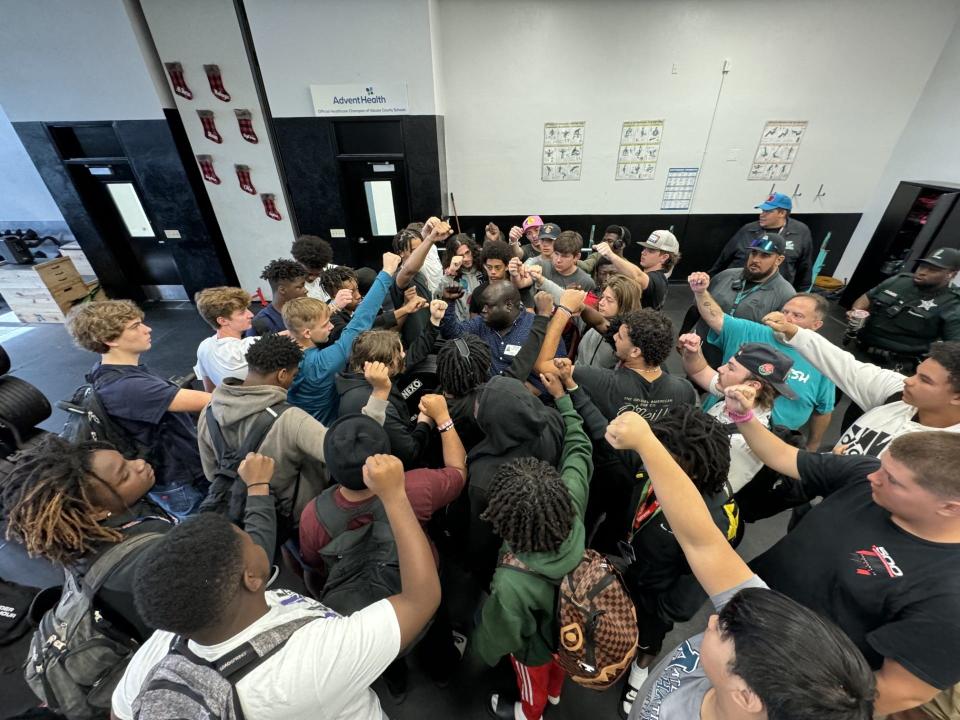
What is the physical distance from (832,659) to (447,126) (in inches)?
238

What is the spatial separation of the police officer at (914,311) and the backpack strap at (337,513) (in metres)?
3.97

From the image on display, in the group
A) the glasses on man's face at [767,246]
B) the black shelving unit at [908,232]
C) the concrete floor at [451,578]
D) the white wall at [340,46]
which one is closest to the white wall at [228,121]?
the white wall at [340,46]

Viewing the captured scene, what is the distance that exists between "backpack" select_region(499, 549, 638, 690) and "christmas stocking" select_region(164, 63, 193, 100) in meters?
6.15

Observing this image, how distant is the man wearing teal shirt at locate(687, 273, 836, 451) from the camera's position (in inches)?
79.7

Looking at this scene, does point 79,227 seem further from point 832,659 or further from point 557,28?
point 832,659

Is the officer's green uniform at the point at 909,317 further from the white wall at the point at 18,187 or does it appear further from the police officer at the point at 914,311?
the white wall at the point at 18,187

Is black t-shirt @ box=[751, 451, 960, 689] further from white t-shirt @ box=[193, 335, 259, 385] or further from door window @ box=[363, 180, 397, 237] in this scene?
door window @ box=[363, 180, 397, 237]

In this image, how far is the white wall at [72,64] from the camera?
420cm

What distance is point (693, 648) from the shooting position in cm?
98

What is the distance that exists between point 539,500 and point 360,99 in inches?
200

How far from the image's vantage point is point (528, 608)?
1200mm

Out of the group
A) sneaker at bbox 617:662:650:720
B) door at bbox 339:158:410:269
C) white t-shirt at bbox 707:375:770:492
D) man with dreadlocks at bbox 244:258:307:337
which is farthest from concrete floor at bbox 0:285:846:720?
door at bbox 339:158:410:269

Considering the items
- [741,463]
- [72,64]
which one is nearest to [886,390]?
[741,463]

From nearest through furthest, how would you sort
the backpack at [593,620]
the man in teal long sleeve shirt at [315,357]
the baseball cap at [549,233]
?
the backpack at [593,620]
the man in teal long sleeve shirt at [315,357]
the baseball cap at [549,233]
